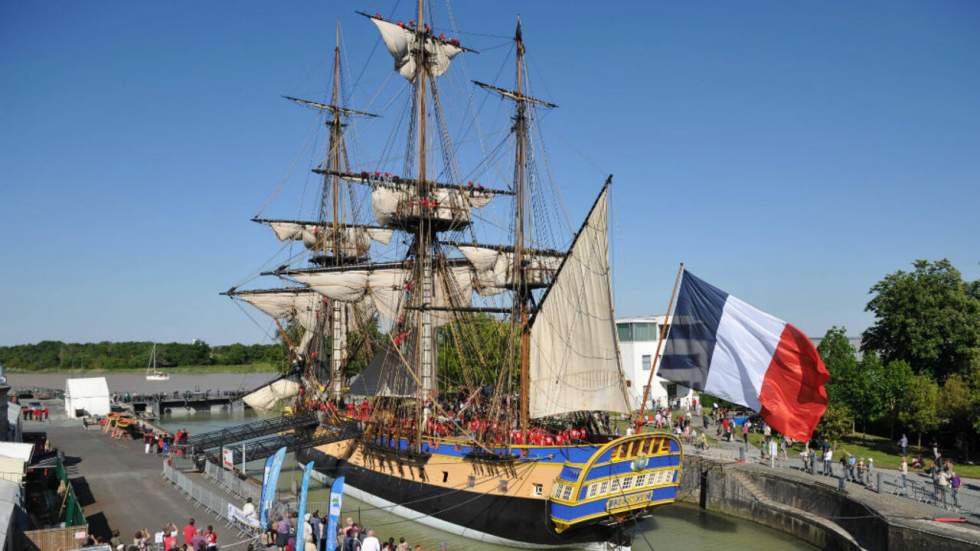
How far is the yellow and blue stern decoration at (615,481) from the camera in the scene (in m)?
22.0

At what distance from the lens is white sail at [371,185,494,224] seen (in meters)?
35.0

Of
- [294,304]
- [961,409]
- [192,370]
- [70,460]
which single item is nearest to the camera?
[70,460]

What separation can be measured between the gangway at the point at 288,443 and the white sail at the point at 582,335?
35.8 ft

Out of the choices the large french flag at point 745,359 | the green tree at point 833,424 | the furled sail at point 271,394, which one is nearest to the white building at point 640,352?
the green tree at point 833,424

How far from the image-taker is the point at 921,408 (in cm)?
3416

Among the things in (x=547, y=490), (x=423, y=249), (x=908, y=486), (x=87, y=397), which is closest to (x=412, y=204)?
(x=423, y=249)

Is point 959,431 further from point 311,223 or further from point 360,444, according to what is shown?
point 311,223

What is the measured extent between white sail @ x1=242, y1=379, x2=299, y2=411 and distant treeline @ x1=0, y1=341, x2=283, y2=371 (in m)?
94.7

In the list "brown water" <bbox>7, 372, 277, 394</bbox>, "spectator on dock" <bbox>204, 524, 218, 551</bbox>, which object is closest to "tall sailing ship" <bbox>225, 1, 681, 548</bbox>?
"spectator on dock" <bbox>204, 524, 218, 551</bbox>

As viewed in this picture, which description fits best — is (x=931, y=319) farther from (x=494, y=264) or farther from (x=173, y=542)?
(x=173, y=542)

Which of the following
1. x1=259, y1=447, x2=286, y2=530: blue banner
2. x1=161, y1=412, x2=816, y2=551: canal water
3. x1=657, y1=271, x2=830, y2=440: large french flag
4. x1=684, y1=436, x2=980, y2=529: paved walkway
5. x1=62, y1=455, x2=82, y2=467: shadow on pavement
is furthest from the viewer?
x1=62, y1=455, x2=82, y2=467: shadow on pavement

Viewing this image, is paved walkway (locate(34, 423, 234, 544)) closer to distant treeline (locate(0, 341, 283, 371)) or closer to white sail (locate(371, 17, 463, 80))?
white sail (locate(371, 17, 463, 80))

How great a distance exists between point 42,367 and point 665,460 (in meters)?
160

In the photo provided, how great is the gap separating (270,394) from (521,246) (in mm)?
26380
